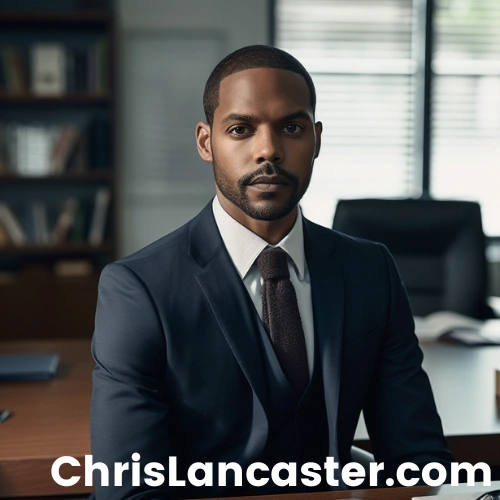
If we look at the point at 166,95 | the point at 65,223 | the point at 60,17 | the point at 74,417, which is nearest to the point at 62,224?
the point at 65,223

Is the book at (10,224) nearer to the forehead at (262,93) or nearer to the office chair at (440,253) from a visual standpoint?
the office chair at (440,253)

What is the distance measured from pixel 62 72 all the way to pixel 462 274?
2451mm

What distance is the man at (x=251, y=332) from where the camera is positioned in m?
1.12

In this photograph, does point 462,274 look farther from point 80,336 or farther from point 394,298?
point 80,336

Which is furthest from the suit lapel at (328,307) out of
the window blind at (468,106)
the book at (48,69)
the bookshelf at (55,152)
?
the window blind at (468,106)

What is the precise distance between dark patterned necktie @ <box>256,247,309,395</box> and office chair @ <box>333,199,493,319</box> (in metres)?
1.41

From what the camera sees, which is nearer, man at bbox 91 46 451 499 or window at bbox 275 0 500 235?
man at bbox 91 46 451 499

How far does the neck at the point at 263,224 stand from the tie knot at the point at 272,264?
2 cm

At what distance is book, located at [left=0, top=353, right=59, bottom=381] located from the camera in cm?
169

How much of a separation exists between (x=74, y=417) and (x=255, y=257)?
52cm

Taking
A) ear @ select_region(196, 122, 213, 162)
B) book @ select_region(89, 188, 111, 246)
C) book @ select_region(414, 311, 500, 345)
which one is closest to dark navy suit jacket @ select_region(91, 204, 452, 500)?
ear @ select_region(196, 122, 213, 162)

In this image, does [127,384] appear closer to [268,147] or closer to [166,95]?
[268,147]

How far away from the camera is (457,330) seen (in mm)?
2145

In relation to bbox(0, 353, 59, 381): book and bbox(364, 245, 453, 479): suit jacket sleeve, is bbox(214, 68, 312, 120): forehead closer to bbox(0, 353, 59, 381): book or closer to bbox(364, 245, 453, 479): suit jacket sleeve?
bbox(364, 245, 453, 479): suit jacket sleeve
